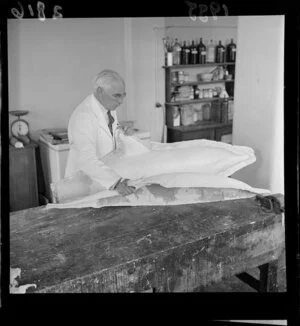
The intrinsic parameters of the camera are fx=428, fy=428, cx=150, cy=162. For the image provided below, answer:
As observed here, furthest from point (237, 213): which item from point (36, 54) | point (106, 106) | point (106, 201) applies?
point (36, 54)

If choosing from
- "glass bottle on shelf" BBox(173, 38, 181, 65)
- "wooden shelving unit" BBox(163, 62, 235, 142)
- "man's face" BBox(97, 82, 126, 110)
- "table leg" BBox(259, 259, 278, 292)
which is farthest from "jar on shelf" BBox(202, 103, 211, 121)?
"table leg" BBox(259, 259, 278, 292)

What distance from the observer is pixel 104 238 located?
1.63 m

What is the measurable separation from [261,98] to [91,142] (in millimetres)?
701

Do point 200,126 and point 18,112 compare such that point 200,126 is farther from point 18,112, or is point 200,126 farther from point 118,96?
point 18,112

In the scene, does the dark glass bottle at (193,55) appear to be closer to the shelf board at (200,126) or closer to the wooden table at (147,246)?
the shelf board at (200,126)

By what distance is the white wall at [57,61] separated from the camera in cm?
162

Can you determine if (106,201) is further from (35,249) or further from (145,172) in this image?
(35,249)

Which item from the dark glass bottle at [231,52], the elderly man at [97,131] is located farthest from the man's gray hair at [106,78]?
the dark glass bottle at [231,52]

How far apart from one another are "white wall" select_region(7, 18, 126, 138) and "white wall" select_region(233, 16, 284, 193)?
0.48 metres

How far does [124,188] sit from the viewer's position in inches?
68.4

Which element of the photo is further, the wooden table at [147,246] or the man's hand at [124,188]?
the man's hand at [124,188]

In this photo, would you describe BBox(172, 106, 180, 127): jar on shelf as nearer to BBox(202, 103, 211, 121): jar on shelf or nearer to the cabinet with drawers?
BBox(202, 103, 211, 121): jar on shelf

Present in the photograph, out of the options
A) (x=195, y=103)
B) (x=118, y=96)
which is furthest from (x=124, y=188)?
(x=195, y=103)

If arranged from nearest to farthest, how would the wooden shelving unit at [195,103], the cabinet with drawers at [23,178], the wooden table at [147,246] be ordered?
the wooden table at [147,246]
the cabinet with drawers at [23,178]
the wooden shelving unit at [195,103]
